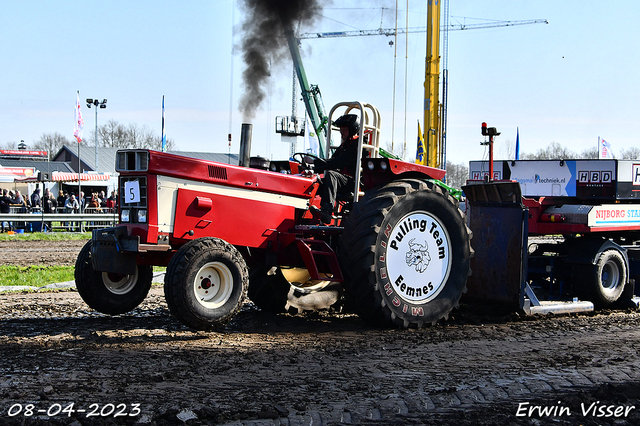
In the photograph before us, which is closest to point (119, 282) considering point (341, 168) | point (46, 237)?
point (341, 168)

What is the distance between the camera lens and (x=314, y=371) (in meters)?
4.46

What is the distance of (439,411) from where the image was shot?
3.64 m

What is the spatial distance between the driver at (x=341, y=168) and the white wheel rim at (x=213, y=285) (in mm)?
1322

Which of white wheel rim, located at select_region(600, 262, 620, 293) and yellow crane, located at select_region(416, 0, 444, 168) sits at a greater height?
yellow crane, located at select_region(416, 0, 444, 168)

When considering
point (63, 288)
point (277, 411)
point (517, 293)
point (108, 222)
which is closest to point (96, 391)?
point (277, 411)

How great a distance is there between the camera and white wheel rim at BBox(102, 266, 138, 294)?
20.3 feet

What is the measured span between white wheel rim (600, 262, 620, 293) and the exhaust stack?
192 inches

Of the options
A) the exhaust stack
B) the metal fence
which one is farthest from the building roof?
the exhaust stack

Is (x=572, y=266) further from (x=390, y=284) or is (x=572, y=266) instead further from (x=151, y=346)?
(x=151, y=346)

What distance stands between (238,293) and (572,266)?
4.72 meters

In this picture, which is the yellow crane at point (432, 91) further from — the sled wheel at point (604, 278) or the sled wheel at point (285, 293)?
the sled wheel at point (285, 293)

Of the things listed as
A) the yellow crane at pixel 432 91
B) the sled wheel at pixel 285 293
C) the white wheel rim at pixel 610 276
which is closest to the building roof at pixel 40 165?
the yellow crane at pixel 432 91

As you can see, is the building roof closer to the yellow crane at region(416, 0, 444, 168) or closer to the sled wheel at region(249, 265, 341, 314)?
the yellow crane at region(416, 0, 444, 168)

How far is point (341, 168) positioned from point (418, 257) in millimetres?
1239
